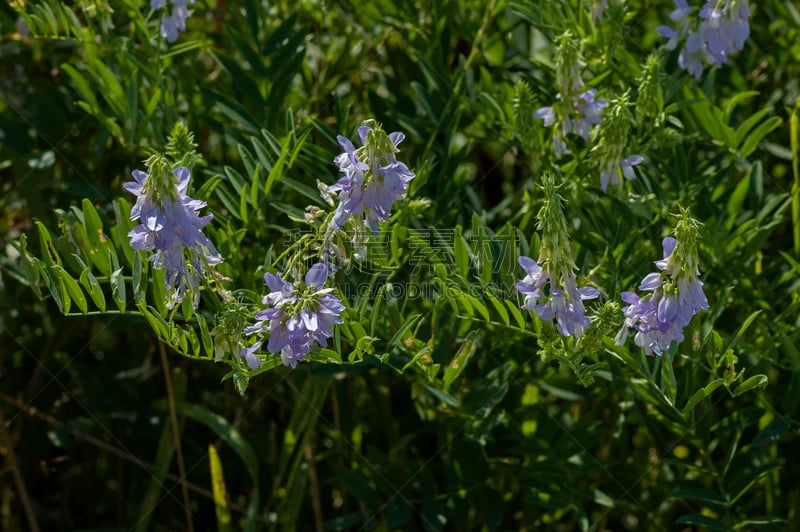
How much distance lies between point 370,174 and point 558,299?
0.74ft

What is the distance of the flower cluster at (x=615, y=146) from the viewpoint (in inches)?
46.5

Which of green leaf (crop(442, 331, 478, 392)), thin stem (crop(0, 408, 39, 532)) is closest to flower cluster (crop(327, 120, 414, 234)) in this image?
green leaf (crop(442, 331, 478, 392))

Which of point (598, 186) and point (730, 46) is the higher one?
point (730, 46)

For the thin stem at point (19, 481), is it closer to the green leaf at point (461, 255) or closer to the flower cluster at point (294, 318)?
the flower cluster at point (294, 318)

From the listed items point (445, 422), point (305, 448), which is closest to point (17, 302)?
point (305, 448)

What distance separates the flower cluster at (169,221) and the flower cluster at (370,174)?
0.14m

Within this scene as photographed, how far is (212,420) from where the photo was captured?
1.51m

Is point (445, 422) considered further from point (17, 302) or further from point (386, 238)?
point (17, 302)

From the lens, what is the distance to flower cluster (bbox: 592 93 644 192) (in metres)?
1.18

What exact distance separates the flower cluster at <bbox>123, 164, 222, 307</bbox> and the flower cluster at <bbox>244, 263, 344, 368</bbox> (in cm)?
8

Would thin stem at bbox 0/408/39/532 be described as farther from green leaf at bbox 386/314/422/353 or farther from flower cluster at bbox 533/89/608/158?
flower cluster at bbox 533/89/608/158

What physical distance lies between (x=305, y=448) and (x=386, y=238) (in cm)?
40

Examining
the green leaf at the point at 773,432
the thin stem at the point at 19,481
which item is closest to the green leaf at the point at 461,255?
the green leaf at the point at 773,432

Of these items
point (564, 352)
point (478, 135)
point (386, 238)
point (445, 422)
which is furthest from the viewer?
point (478, 135)
